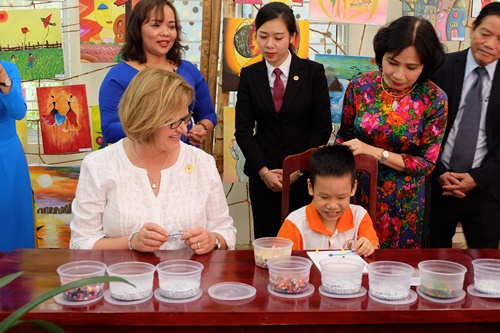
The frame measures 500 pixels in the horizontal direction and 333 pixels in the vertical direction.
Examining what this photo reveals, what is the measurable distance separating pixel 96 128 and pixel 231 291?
87.1 inches

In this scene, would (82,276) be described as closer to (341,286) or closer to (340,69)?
(341,286)

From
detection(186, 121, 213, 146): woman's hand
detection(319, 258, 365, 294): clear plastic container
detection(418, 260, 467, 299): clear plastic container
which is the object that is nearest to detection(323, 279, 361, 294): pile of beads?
detection(319, 258, 365, 294): clear plastic container

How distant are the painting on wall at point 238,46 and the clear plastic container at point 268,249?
1.78 metres

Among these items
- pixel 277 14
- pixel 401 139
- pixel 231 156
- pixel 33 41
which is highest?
pixel 277 14

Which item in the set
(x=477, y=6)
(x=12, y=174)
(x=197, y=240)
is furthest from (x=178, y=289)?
(x=477, y=6)

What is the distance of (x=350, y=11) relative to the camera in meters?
3.14

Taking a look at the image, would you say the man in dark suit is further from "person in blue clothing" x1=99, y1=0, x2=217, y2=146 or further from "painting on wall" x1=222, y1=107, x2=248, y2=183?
"painting on wall" x1=222, y1=107, x2=248, y2=183

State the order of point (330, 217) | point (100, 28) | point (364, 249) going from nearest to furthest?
1. point (364, 249)
2. point (330, 217)
3. point (100, 28)

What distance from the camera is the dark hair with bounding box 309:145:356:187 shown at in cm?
184

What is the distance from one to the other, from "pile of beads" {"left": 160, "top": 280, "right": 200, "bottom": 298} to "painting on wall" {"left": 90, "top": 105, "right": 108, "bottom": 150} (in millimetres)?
2107

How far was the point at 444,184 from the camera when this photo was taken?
226cm

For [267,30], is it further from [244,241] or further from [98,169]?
[244,241]

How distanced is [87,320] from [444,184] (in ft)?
5.40

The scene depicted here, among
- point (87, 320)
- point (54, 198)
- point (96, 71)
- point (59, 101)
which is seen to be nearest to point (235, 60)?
point (96, 71)
